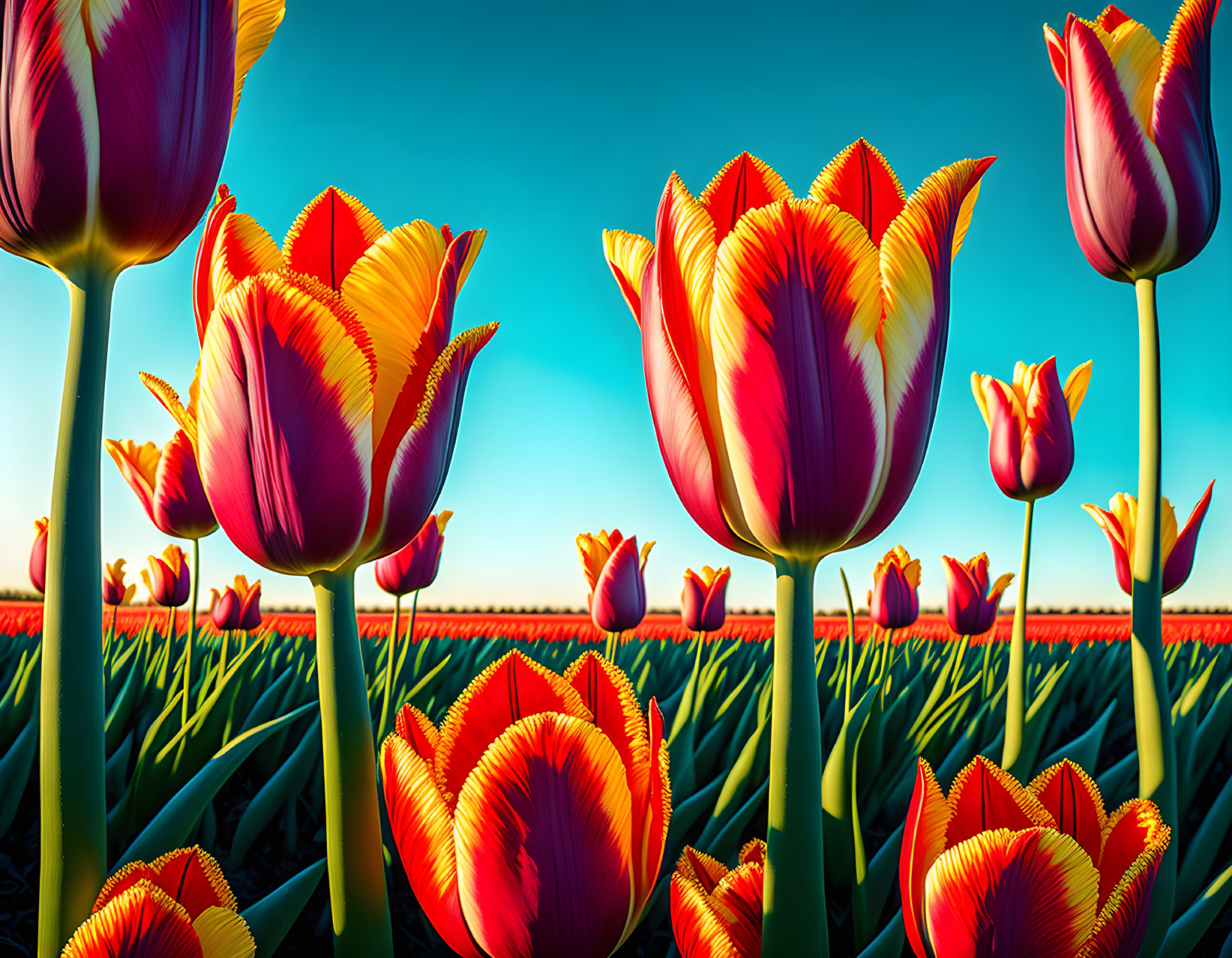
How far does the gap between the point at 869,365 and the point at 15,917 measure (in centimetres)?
105

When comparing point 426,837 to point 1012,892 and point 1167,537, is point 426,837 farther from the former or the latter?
point 1167,537

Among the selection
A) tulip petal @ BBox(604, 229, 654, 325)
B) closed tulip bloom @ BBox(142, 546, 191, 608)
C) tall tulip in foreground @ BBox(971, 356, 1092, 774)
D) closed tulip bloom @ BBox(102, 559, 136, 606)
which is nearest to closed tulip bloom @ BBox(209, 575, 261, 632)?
closed tulip bloom @ BBox(142, 546, 191, 608)

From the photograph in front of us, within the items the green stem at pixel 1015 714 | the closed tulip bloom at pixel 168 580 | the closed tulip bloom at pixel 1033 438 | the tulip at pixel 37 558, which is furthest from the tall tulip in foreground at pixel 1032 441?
the tulip at pixel 37 558

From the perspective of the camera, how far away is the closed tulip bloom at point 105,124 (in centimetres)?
36

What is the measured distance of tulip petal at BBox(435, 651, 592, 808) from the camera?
372 millimetres

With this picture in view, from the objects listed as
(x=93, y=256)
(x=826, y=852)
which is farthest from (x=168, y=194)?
(x=826, y=852)

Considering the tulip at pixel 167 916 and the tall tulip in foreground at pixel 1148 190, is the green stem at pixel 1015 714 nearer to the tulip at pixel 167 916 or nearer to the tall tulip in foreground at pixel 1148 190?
the tall tulip in foreground at pixel 1148 190

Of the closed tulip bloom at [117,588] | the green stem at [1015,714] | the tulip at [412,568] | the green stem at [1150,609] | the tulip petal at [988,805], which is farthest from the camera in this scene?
the closed tulip bloom at [117,588]

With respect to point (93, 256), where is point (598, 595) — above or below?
below

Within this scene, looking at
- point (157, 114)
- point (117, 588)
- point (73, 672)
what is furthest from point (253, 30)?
point (117, 588)

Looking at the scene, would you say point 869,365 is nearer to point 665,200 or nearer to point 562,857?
point 665,200

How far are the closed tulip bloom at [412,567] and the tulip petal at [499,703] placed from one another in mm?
1028

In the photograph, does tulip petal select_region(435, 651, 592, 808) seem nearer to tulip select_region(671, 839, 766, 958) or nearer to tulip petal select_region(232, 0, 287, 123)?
tulip select_region(671, 839, 766, 958)

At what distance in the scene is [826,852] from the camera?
797 millimetres
